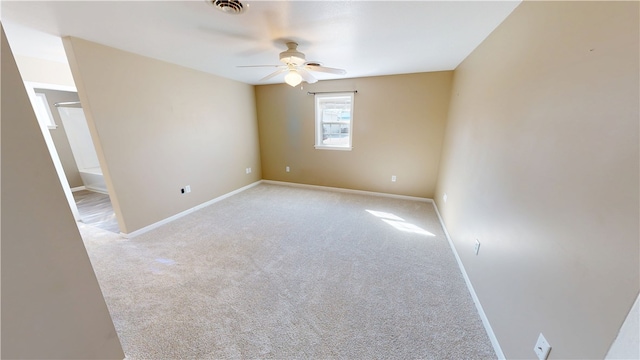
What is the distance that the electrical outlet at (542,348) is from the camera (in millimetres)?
925

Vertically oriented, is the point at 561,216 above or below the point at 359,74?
below

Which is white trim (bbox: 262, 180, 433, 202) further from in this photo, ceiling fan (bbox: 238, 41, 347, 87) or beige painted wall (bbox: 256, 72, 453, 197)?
ceiling fan (bbox: 238, 41, 347, 87)

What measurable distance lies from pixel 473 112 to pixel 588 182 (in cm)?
155

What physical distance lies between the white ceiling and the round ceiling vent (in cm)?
6

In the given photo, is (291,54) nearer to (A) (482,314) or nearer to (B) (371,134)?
(B) (371,134)

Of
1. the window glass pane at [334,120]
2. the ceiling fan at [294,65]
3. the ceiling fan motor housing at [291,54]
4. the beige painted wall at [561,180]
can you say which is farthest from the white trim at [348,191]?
the ceiling fan motor housing at [291,54]

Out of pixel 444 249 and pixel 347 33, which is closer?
pixel 347 33

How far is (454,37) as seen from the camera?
1914 mm

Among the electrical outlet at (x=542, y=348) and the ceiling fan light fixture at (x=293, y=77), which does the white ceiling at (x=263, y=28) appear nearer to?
the ceiling fan light fixture at (x=293, y=77)

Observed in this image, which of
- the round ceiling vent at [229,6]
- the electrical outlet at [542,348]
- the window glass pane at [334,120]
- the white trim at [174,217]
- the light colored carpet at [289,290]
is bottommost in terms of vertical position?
the light colored carpet at [289,290]

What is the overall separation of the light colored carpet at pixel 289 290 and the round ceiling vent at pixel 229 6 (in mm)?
2162

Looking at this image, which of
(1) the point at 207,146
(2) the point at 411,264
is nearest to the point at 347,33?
(2) the point at 411,264

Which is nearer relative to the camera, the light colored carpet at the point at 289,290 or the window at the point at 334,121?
the light colored carpet at the point at 289,290

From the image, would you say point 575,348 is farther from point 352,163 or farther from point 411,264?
point 352,163
